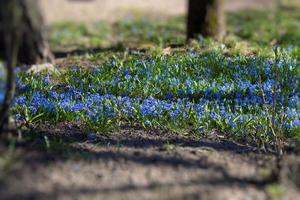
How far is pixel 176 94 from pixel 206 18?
8.07 feet

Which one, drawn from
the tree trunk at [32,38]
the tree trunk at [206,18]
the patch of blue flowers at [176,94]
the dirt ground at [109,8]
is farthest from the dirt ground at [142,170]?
the dirt ground at [109,8]

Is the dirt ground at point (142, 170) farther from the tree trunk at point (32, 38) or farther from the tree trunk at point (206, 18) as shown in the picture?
the tree trunk at point (206, 18)

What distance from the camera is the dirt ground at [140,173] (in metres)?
3.30

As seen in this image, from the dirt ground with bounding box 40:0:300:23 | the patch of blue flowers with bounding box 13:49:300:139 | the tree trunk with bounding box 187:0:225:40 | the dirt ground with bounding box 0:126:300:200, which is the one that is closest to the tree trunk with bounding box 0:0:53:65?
the patch of blue flowers with bounding box 13:49:300:139

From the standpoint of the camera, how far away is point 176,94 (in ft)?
17.3

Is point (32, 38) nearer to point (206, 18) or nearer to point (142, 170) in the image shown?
point (206, 18)

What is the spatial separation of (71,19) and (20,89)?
21.6 feet

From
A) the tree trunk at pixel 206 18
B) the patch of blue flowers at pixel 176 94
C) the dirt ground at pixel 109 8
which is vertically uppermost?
the tree trunk at pixel 206 18

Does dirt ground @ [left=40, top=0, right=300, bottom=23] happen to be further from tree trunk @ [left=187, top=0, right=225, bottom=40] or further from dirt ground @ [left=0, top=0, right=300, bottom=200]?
dirt ground @ [left=0, top=0, right=300, bottom=200]

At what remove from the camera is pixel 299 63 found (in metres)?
5.76

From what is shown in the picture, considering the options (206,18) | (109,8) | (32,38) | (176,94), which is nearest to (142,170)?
(176,94)

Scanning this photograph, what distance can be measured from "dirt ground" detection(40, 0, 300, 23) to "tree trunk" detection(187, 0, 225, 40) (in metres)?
4.18

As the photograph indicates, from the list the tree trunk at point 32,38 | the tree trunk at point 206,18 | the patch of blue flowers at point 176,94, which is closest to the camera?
the patch of blue flowers at point 176,94

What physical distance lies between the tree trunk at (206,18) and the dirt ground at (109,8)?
4183 millimetres
